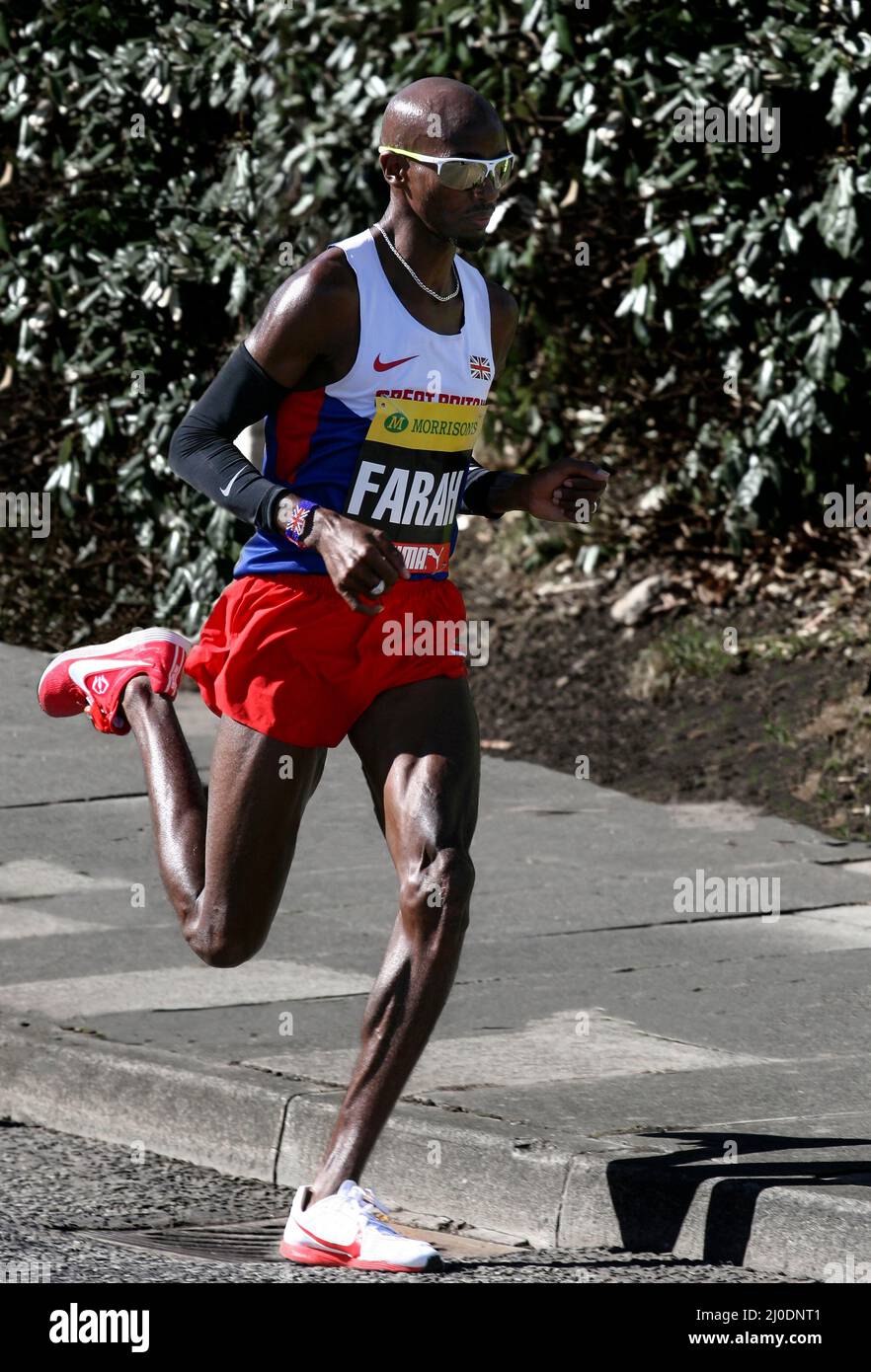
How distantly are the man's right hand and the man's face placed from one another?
0.76 meters

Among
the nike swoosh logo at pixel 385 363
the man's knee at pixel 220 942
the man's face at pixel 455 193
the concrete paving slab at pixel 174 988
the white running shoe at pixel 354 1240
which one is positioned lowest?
the concrete paving slab at pixel 174 988

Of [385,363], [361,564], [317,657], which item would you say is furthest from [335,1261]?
[385,363]

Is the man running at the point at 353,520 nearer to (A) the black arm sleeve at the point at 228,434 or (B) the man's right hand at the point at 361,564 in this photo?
(A) the black arm sleeve at the point at 228,434

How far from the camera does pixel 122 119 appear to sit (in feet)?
35.0

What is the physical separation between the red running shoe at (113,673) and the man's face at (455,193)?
1.13 m

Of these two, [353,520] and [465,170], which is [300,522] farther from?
[465,170]

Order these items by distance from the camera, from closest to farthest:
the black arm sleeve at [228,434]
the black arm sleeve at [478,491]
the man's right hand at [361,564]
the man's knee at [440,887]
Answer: the man's right hand at [361,564], the man's knee at [440,887], the black arm sleeve at [228,434], the black arm sleeve at [478,491]

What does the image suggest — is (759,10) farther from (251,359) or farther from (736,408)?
(251,359)

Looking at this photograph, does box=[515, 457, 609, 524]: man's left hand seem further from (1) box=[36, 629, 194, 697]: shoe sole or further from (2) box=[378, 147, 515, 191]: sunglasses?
(1) box=[36, 629, 194, 697]: shoe sole

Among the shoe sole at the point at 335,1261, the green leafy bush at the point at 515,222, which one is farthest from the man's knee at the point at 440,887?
the green leafy bush at the point at 515,222

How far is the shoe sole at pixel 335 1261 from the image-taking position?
14.0 feet

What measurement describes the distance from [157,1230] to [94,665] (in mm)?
1315

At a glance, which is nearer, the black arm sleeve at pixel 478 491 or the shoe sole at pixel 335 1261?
the shoe sole at pixel 335 1261
